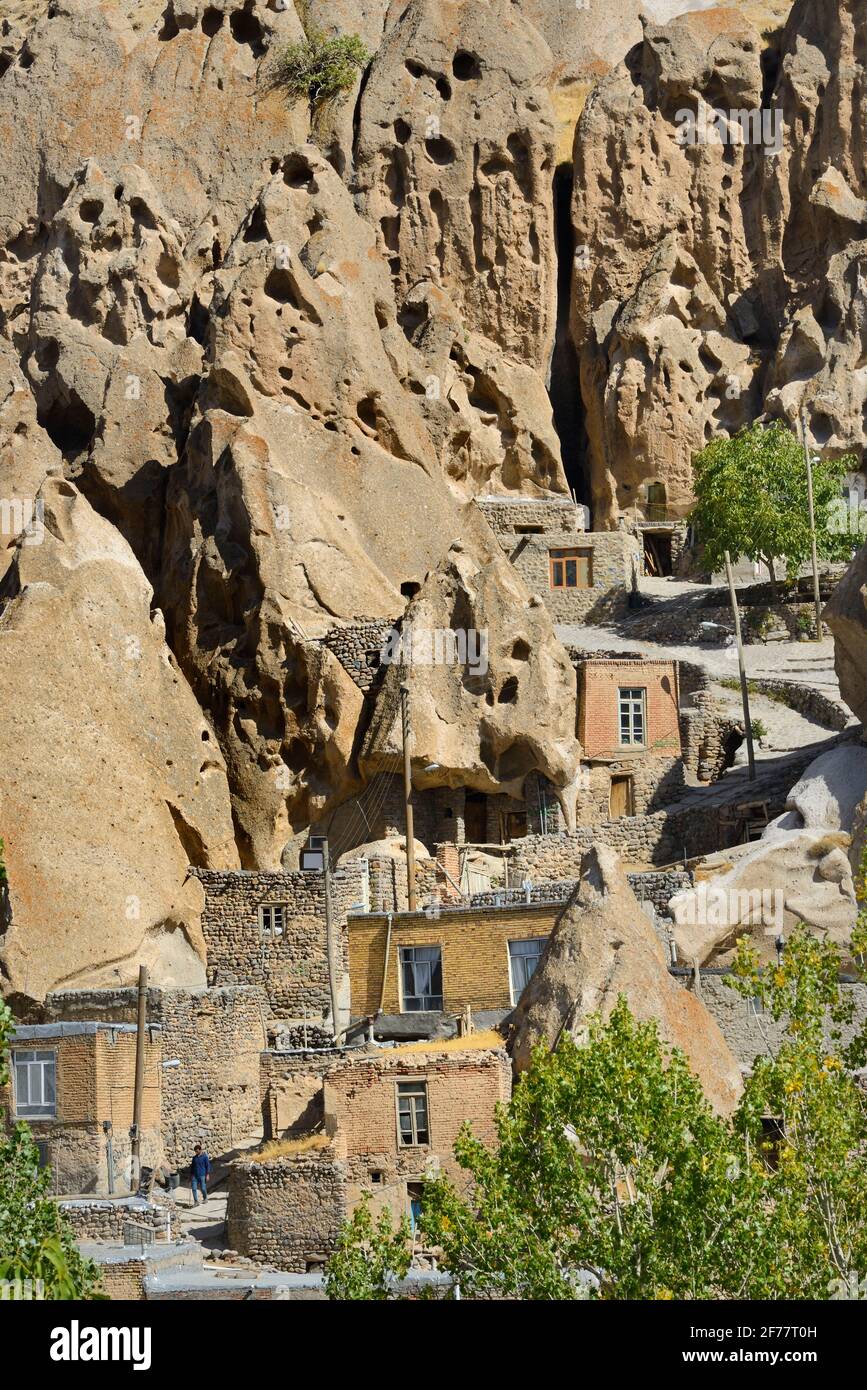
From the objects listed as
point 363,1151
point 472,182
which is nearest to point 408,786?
point 363,1151

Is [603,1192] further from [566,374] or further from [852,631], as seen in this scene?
[566,374]

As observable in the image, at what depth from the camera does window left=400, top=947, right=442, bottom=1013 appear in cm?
4594

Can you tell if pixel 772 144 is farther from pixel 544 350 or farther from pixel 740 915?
pixel 740 915

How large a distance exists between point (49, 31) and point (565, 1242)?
67744 millimetres


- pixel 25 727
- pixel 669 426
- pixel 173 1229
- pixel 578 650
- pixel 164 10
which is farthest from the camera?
pixel 164 10

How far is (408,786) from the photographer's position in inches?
2120

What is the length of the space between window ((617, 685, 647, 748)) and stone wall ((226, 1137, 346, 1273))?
857 inches

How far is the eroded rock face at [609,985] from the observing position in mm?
38250

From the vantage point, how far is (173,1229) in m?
39.0

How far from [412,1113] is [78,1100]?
7012mm

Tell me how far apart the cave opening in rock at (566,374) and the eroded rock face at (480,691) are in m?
23.8

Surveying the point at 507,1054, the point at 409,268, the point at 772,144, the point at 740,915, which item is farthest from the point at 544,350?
the point at 507,1054

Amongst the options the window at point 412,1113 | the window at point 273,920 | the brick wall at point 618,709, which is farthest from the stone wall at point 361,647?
the window at point 412,1113

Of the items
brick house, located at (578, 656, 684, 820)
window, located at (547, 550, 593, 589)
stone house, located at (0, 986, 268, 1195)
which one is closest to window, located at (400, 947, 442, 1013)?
stone house, located at (0, 986, 268, 1195)
